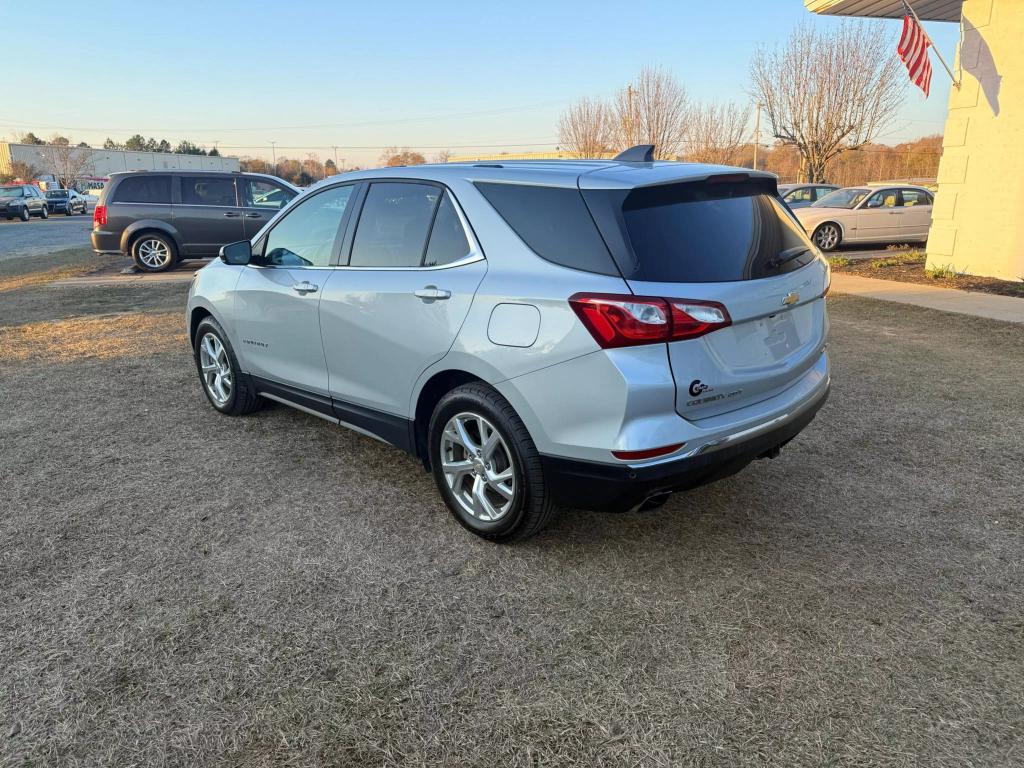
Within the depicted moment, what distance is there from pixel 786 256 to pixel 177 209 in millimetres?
13142

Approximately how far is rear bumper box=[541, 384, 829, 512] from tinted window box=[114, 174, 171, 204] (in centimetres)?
1321

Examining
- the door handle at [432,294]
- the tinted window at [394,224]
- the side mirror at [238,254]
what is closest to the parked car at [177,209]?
the side mirror at [238,254]

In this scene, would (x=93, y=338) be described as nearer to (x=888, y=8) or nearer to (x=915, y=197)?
(x=888, y=8)

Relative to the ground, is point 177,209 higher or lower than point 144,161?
lower

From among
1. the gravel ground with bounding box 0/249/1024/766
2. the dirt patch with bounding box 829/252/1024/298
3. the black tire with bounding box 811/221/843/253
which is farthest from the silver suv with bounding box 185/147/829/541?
the black tire with bounding box 811/221/843/253

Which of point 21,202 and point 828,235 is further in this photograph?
point 21,202

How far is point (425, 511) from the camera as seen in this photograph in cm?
374

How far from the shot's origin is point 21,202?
3678 centimetres

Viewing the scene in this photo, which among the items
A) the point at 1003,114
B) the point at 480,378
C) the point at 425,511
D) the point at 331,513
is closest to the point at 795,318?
the point at 480,378

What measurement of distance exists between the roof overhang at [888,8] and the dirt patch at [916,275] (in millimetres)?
4352

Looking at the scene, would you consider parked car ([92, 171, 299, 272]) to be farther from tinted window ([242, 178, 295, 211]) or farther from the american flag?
the american flag

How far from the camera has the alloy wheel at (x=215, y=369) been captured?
17.0 ft

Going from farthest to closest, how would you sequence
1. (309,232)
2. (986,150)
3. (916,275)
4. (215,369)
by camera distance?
(916,275), (986,150), (215,369), (309,232)

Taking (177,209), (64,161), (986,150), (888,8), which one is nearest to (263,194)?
(177,209)
